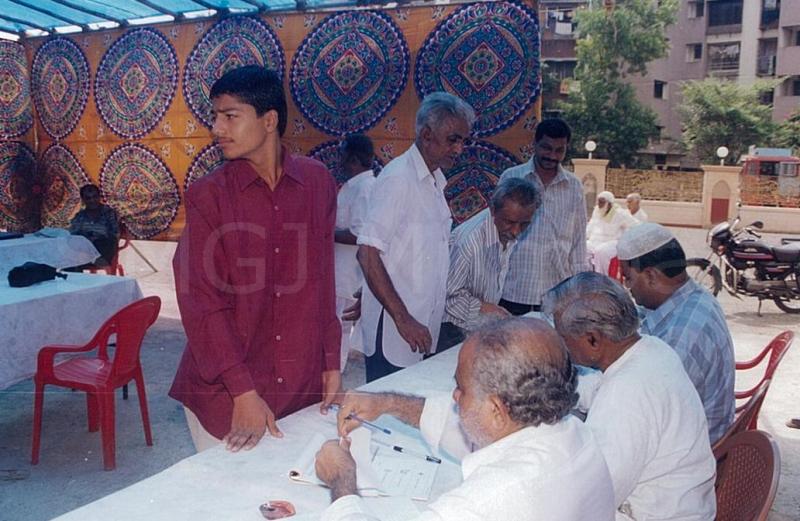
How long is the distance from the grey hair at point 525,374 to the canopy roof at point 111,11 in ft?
15.9

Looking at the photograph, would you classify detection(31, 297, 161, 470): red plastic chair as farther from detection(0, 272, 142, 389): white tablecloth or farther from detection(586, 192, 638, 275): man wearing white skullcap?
detection(586, 192, 638, 275): man wearing white skullcap

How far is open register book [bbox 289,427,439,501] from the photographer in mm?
1586

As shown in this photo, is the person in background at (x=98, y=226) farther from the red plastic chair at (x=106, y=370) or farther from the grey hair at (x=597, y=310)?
the grey hair at (x=597, y=310)

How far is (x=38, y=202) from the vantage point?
7.81 meters

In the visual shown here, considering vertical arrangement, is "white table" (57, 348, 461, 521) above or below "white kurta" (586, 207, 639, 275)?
above

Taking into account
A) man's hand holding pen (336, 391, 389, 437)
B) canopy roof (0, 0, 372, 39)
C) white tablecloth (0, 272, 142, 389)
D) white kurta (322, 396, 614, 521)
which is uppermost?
canopy roof (0, 0, 372, 39)

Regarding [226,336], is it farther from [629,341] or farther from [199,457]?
[629,341]

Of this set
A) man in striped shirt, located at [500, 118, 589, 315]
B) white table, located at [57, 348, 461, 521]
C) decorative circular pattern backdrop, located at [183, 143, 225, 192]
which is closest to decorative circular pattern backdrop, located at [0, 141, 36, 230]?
decorative circular pattern backdrop, located at [183, 143, 225, 192]

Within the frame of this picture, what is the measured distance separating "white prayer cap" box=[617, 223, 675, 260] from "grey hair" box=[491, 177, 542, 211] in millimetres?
431

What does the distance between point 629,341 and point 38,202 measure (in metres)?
7.48

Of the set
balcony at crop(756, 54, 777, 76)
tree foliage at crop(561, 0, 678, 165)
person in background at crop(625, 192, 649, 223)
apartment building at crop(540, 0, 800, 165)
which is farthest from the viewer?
balcony at crop(756, 54, 777, 76)

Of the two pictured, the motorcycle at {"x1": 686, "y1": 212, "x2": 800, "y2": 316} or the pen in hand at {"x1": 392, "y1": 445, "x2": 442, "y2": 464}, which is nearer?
the pen in hand at {"x1": 392, "y1": 445, "x2": 442, "y2": 464}

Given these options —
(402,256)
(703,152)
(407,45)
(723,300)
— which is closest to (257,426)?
(402,256)

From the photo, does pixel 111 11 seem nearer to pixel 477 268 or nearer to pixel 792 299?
pixel 477 268
